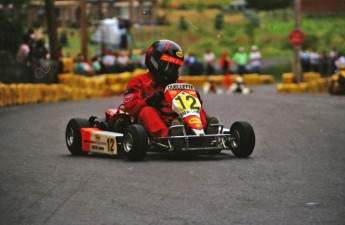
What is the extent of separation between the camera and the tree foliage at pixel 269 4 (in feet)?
197

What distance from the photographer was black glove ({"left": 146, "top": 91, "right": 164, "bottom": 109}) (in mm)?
12242

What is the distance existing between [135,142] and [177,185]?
197 cm

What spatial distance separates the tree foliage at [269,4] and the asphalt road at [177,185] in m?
44.2

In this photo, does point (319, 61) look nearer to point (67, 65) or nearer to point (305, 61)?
point (305, 61)

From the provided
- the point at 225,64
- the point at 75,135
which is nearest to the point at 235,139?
the point at 75,135

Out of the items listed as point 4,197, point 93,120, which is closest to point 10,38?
point 93,120

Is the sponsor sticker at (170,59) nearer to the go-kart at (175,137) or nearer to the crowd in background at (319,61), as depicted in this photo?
the go-kart at (175,137)

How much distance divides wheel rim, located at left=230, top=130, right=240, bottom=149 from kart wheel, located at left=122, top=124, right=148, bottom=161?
3.98 ft

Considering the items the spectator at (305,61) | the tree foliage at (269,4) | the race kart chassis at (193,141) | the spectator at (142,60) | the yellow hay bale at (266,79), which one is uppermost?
the race kart chassis at (193,141)

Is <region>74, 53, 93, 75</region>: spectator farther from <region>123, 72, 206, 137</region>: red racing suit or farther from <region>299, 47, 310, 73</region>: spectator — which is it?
<region>123, 72, 206, 137</region>: red racing suit

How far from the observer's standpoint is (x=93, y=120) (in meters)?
13.3

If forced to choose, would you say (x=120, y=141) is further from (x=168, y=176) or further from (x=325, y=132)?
(x=325, y=132)

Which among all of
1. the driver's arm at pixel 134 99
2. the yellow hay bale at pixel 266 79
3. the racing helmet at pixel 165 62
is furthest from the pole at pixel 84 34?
the driver's arm at pixel 134 99

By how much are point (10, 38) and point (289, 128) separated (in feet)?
38.7
